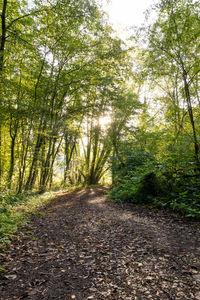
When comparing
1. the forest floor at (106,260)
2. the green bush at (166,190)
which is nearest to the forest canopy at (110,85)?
the green bush at (166,190)

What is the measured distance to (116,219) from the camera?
14.1ft

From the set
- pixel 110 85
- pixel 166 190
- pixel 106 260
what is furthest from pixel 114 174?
pixel 106 260

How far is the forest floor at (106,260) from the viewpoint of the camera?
1.82 meters

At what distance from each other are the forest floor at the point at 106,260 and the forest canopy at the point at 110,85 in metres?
1.25

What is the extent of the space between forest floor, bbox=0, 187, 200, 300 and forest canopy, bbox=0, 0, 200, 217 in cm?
125

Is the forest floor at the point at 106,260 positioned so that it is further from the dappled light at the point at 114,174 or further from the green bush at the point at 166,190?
the green bush at the point at 166,190

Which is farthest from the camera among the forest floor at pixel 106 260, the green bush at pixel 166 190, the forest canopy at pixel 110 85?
the forest canopy at pixel 110 85

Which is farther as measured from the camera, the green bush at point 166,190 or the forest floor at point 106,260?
the green bush at point 166,190

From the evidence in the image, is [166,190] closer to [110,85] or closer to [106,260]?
[106,260]

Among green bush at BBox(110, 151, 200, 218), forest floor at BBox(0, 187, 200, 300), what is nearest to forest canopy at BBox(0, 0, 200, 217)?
green bush at BBox(110, 151, 200, 218)

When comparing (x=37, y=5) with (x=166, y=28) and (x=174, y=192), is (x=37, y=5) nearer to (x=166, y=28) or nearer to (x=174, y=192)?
(x=166, y=28)

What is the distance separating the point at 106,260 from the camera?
2.43 meters

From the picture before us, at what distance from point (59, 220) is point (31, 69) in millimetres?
6448

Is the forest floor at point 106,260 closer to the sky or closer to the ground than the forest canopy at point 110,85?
closer to the ground
